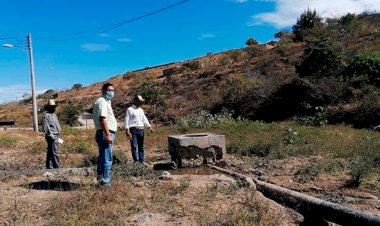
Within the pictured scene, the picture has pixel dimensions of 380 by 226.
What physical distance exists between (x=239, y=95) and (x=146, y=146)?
10.9 meters

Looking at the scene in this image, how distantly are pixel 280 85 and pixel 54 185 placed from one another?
16.9m

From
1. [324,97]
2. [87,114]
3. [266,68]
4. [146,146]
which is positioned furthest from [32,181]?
[87,114]

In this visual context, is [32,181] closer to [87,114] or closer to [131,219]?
[131,219]

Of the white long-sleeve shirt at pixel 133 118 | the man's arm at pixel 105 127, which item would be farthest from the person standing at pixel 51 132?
the man's arm at pixel 105 127

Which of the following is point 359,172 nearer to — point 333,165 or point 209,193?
point 333,165

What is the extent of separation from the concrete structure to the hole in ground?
116 inches

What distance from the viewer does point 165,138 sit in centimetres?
1584

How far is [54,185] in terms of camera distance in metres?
7.43

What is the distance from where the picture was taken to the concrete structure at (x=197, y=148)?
974 cm

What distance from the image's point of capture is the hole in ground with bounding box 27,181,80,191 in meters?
7.07

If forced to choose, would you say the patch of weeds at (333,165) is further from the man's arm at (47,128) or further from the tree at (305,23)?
the tree at (305,23)

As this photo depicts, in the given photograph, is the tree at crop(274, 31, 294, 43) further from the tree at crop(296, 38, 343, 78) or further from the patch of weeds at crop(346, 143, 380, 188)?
the patch of weeds at crop(346, 143, 380, 188)

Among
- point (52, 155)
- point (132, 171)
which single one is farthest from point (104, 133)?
point (52, 155)

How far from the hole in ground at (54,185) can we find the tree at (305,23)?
3472 cm
